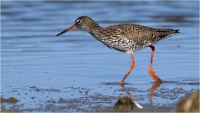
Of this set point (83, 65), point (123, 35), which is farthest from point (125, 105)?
point (83, 65)

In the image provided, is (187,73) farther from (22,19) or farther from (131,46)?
(22,19)

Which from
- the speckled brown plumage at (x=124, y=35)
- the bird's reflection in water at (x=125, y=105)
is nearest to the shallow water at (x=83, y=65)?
the bird's reflection in water at (x=125, y=105)

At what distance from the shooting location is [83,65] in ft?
42.2

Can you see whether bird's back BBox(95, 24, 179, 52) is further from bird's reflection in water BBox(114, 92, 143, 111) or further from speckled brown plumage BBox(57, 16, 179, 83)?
bird's reflection in water BBox(114, 92, 143, 111)

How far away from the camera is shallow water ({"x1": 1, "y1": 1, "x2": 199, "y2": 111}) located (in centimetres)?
955

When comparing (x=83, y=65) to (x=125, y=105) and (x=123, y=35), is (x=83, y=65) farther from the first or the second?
(x=125, y=105)

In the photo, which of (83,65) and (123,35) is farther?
(83,65)

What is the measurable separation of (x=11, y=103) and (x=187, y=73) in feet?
13.6

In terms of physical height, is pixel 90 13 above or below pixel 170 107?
above

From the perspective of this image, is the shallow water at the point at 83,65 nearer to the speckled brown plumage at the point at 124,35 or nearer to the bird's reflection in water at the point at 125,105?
the bird's reflection in water at the point at 125,105

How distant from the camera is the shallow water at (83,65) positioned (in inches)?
376

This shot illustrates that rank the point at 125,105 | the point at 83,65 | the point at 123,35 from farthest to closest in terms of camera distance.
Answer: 1. the point at 83,65
2. the point at 123,35
3. the point at 125,105

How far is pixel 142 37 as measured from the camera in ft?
39.1

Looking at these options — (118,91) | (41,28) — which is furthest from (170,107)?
(41,28)
